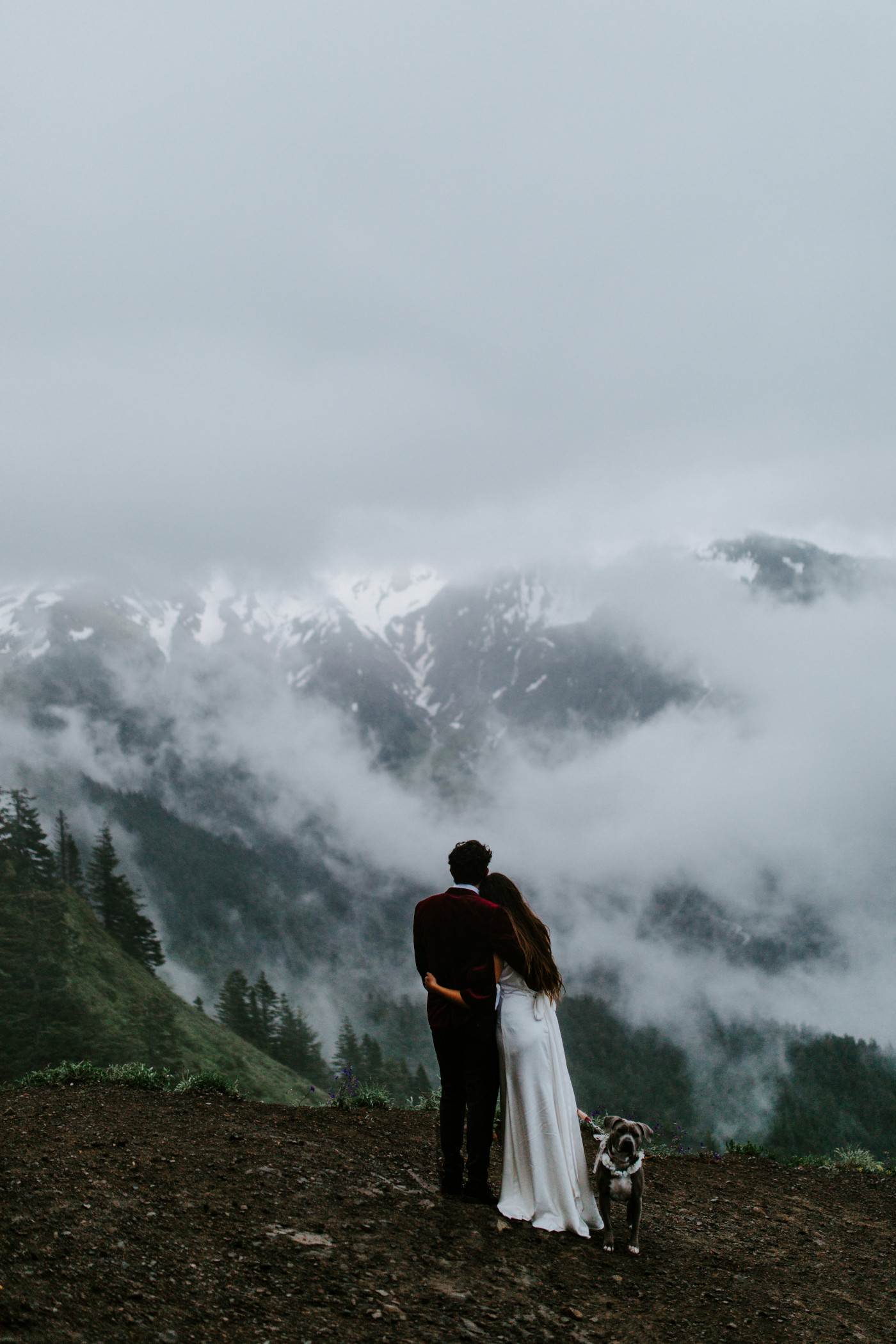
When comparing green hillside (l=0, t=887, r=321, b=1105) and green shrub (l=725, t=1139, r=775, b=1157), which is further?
green hillside (l=0, t=887, r=321, b=1105)

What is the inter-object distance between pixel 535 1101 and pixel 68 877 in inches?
3228

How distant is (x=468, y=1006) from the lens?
20.9ft

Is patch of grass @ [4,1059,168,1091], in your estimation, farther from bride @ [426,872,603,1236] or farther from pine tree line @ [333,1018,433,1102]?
pine tree line @ [333,1018,433,1102]

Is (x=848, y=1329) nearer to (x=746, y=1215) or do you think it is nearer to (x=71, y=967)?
(x=746, y=1215)

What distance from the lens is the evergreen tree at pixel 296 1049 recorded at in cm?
7819

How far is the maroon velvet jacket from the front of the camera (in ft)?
21.0

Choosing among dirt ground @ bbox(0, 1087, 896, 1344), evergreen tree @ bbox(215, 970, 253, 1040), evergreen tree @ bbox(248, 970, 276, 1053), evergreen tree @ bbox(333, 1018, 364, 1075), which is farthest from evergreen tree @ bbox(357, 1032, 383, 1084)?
dirt ground @ bbox(0, 1087, 896, 1344)

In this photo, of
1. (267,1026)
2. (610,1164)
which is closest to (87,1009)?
(267,1026)

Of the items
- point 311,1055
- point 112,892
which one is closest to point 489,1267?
point 112,892

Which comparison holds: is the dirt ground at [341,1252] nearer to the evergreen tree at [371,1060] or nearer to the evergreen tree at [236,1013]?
the evergreen tree at [236,1013]

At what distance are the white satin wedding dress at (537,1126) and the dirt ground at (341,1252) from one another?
0.19 metres

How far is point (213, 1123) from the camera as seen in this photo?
845 cm

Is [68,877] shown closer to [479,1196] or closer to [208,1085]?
[208,1085]

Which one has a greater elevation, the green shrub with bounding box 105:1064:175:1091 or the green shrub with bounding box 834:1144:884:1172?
the green shrub with bounding box 105:1064:175:1091
